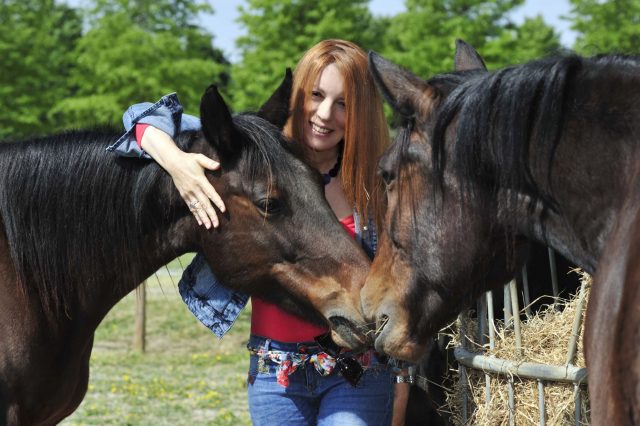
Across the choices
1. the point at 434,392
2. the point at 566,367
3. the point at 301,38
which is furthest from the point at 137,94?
the point at 566,367

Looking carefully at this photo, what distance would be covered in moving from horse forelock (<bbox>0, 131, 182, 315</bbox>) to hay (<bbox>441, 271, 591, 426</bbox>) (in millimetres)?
1634

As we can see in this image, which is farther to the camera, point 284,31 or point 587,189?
point 284,31

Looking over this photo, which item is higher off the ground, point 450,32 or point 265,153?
point 265,153

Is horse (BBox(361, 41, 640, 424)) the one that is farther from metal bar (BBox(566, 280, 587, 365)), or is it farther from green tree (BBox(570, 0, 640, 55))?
green tree (BBox(570, 0, 640, 55))

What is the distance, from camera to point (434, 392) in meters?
4.75

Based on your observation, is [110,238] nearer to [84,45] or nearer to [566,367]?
[566,367]

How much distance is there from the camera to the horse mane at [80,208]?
346 centimetres

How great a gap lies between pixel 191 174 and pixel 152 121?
323 mm

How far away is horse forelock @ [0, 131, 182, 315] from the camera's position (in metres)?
3.46

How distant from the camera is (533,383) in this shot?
3754mm

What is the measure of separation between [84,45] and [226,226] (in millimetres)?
16585

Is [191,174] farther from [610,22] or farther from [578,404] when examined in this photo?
[610,22]

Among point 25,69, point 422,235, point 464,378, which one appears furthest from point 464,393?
point 25,69

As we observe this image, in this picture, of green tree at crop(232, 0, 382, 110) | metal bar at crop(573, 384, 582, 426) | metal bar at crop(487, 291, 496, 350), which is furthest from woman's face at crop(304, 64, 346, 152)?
green tree at crop(232, 0, 382, 110)
